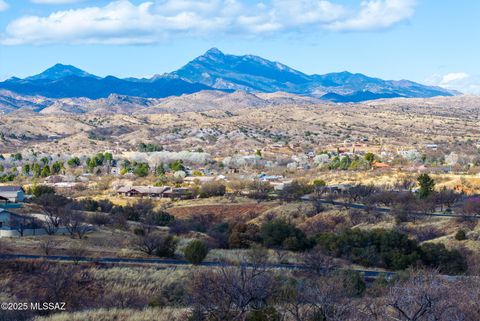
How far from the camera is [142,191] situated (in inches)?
3351

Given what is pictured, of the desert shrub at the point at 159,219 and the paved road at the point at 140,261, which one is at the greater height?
the paved road at the point at 140,261

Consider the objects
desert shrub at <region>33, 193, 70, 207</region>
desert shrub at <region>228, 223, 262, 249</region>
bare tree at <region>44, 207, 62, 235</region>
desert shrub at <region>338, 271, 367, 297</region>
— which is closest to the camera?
desert shrub at <region>338, 271, 367, 297</region>

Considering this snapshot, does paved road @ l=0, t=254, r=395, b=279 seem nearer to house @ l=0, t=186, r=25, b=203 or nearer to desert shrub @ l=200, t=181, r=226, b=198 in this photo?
house @ l=0, t=186, r=25, b=203

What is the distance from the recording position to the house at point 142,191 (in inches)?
3317

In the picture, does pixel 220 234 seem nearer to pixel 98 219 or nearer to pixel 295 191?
pixel 98 219

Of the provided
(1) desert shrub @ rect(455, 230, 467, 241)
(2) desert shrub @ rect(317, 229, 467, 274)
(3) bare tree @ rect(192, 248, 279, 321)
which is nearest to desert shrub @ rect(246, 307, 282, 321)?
(3) bare tree @ rect(192, 248, 279, 321)

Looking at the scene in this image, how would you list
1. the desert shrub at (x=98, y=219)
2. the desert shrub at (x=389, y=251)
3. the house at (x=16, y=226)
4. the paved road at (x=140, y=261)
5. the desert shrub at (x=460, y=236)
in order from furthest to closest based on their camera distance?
the desert shrub at (x=98, y=219) → the desert shrub at (x=460, y=236) → the house at (x=16, y=226) → the desert shrub at (x=389, y=251) → the paved road at (x=140, y=261)

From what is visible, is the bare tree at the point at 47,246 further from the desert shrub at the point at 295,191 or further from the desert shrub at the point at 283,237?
the desert shrub at the point at 295,191

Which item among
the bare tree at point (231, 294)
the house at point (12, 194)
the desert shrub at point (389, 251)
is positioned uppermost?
the bare tree at point (231, 294)

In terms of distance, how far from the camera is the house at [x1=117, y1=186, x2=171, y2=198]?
84.2 meters

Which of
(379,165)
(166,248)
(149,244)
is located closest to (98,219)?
(149,244)

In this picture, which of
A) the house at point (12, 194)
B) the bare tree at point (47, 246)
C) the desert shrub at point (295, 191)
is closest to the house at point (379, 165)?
the desert shrub at point (295, 191)

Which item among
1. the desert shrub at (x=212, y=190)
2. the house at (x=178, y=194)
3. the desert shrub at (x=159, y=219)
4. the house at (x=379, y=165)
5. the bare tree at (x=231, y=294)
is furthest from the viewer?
the house at (x=379, y=165)

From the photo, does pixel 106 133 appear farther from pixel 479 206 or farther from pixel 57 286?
pixel 57 286
